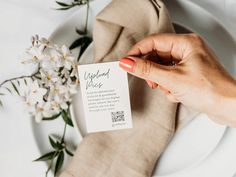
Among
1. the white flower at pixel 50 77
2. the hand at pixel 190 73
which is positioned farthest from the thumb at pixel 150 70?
the white flower at pixel 50 77

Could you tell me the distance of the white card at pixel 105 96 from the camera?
71 centimetres

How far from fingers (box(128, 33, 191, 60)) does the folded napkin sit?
7cm

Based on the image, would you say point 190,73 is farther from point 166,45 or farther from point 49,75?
point 49,75

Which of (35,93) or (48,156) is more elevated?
(35,93)

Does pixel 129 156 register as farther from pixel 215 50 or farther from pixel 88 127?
pixel 215 50

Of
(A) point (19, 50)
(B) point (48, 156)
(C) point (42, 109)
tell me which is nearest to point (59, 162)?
(B) point (48, 156)

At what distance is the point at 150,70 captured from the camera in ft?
2.21

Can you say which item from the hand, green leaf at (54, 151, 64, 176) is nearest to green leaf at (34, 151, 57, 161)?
green leaf at (54, 151, 64, 176)

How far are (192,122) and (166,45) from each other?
19 centimetres

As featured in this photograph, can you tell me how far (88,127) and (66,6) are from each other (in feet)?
0.81

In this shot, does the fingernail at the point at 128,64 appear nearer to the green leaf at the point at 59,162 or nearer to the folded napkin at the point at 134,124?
the folded napkin at the point at 134,124

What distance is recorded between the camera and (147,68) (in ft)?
2.21

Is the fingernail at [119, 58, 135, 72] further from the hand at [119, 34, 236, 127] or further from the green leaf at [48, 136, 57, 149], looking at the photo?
the green leaf at [48, 136, 57, 149]

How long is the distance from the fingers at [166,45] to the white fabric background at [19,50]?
0.21 metres
